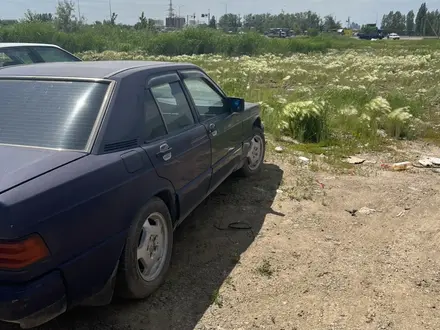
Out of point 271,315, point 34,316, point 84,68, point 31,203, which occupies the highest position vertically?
point 84,68

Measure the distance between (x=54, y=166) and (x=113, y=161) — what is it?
385 millimetres

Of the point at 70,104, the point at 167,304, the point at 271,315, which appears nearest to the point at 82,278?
→ the point at 167,304

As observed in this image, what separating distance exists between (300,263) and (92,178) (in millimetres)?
2202

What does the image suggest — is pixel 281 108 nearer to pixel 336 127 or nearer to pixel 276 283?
pixel 336 127

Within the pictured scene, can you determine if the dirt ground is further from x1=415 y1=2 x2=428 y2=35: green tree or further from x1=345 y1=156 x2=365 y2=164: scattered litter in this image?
x1=415 y1=2 x2=428 y2=35: green tree

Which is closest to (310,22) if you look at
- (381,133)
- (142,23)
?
(142,23)

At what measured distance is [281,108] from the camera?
9461 mm

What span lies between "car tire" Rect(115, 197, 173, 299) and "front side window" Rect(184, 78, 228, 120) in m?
1.33

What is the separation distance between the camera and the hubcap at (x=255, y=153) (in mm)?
6176

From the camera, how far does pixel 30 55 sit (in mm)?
8570

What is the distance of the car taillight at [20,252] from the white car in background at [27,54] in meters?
6.60

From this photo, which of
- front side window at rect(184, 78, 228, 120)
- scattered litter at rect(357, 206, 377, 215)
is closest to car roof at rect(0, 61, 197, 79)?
front side window at rect(184, 78, 228, 120)

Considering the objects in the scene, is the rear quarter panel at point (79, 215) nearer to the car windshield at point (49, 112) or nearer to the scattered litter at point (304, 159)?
the car windshield at point (49, 112)

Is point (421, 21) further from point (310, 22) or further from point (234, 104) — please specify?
point (234, 104)
